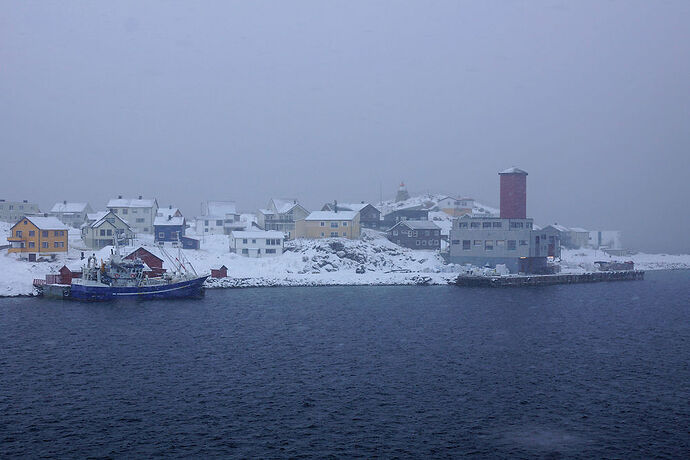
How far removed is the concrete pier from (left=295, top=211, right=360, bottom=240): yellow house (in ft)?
83.4

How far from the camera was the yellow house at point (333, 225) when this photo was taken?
100 m

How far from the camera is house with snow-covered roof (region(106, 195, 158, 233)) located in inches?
4188

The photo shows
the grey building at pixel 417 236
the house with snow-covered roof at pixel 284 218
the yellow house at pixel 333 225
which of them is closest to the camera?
the yellow house at pixel 333 225

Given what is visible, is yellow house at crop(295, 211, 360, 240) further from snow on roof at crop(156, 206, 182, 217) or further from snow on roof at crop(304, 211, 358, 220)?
snow on roof at crop(156, 206, 182, 217)

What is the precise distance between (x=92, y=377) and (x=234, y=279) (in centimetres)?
4461

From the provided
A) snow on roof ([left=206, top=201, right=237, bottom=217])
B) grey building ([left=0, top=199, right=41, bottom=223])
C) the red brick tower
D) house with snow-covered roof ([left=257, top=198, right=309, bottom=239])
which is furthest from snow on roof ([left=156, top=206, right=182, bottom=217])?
the red brick tower

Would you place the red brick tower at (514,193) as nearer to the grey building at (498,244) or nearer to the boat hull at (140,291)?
the grey building at (498,244)

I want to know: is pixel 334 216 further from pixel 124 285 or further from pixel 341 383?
pixel 341 383

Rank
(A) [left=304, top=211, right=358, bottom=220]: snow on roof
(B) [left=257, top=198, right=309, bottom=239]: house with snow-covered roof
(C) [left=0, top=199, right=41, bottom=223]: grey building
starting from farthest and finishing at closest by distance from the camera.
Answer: (C) [left=0, top=199, right=41, bottom=223]: grey building, (B) [left=257, top=198, right=309, bottom=239]: house with snow-covered roof, (A) [left=304, top=211, right=358, bottom=220]: snow on roof

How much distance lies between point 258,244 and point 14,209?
6426 centimetres

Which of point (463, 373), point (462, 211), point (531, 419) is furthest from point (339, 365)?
point (462, 211)

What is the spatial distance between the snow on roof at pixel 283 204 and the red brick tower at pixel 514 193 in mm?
39865

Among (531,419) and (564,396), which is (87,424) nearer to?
(531,419)

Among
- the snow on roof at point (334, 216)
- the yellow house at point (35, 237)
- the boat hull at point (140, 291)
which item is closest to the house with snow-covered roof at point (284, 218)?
the snow on roof at point (334, 216)
